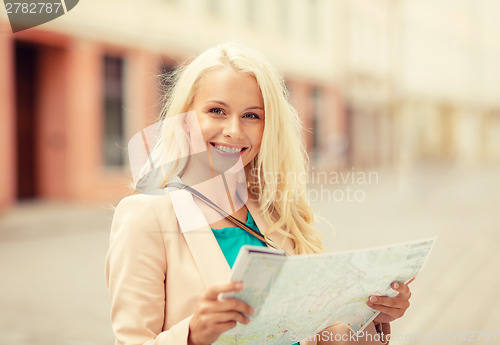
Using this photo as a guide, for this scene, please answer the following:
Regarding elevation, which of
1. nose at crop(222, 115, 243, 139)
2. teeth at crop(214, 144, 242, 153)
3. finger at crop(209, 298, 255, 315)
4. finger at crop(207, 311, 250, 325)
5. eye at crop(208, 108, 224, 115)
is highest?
eye at crop(208, 108, 224, 115)

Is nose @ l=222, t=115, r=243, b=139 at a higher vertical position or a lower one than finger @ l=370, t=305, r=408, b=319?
higher

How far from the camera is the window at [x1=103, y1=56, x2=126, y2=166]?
45.6 feet

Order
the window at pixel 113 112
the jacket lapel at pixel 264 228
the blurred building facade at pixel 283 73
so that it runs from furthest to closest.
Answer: the window at pixel 113 112 → the blurred building facade at pixel 283 73 → the jacket lapel at pixel 264 228

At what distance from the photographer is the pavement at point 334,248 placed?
450 cm

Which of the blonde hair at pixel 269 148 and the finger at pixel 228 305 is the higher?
the blonde hair at pixel 269 148

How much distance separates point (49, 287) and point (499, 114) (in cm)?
4403

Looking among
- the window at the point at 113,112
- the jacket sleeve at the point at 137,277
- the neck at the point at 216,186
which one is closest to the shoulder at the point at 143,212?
the jacket sleeve at the point at 137,277

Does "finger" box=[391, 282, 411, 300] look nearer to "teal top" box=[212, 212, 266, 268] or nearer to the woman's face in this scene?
"teal top" box=[212, 212, 266, 268]

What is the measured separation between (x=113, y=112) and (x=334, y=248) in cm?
769

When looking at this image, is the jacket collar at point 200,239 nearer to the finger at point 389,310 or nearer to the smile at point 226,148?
the smile at point 226,148

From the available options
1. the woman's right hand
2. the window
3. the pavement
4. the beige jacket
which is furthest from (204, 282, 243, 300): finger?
the window

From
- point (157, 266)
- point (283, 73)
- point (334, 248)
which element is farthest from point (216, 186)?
point (283, 73)

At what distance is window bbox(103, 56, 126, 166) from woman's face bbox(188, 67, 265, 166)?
490 inches

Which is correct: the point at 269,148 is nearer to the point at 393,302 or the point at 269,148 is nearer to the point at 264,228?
the point at 264,228
